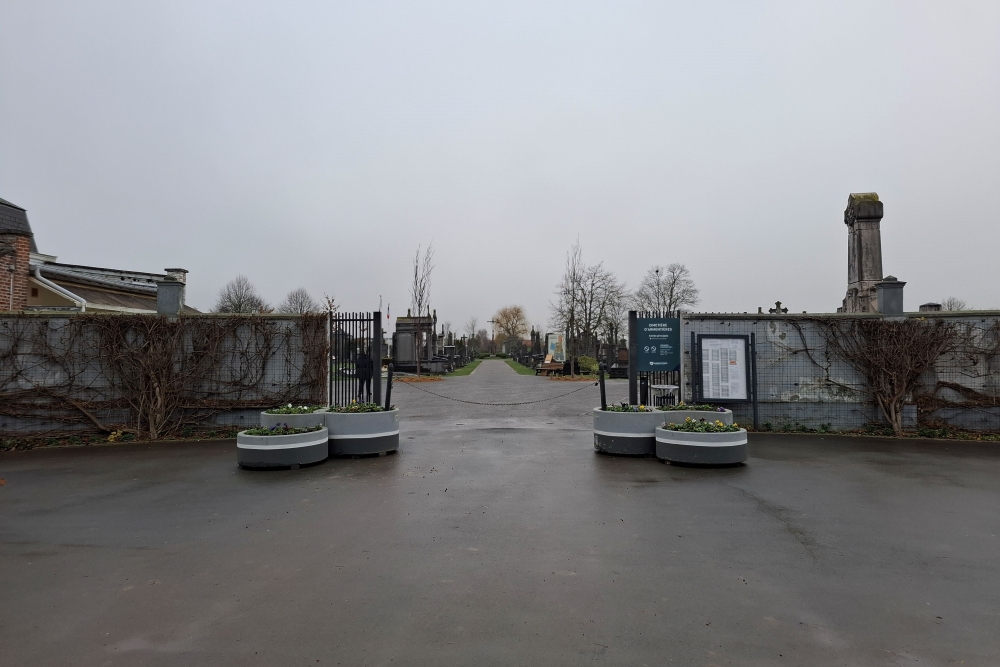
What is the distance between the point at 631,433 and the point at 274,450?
5.64 m

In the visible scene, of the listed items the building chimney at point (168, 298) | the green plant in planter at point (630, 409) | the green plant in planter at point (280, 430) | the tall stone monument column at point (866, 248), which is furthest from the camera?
the tall stone monument column at point (866, 248)

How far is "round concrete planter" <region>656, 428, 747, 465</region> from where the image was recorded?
8.38m

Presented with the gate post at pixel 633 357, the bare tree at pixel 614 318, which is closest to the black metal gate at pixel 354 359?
the gate post at pixel 633 357

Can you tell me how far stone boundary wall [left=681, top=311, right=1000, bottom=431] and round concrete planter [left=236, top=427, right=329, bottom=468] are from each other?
303 inches

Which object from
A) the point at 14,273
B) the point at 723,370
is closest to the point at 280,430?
the point at 723,370

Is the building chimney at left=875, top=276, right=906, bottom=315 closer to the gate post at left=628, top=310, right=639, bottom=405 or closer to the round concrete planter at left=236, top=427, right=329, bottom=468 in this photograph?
the gate post at left=628, top=310, right=639, bottom=405

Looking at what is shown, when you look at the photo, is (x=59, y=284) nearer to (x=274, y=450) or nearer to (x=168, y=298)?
(x=168, y=298)

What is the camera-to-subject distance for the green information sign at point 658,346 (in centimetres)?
1143

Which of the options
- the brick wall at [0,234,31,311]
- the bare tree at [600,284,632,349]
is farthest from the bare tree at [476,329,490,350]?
the brick wall at [0,234,31,311]

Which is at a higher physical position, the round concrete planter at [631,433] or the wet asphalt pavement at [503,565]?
the round concrete planter at [631,433]

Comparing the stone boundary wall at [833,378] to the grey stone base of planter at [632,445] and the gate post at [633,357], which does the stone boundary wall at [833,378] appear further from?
the grey stone base of planter at [632,445]

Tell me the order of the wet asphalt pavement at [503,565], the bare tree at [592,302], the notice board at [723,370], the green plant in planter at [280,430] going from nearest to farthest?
the wet asphalt pavement at [503,565], the green plant in planter at [280,430], the notice board at [723,370], the bare tree at [592,302]

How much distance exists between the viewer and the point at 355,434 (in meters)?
9.23

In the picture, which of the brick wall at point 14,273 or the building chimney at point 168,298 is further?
the brick wall at point 14,273
